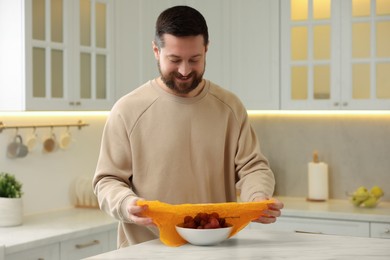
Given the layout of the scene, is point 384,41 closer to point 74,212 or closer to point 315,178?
point 315,178

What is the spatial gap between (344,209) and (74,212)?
1.62 meters

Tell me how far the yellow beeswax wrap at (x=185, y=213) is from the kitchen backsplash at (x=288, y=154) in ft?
6.80

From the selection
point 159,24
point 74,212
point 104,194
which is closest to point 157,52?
point 159,24

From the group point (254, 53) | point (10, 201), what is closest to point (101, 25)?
point (254, 53)

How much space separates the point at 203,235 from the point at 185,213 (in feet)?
0.31

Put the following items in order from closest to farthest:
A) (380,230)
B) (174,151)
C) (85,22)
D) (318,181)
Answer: (174,151) < (380,230) < (85,22) < (318,181)

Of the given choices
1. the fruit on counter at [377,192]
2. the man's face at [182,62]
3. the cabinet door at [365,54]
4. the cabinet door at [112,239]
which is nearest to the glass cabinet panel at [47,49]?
the cabinet door at [112,239]

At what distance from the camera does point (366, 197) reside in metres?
4.26

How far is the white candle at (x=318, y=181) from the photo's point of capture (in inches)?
179

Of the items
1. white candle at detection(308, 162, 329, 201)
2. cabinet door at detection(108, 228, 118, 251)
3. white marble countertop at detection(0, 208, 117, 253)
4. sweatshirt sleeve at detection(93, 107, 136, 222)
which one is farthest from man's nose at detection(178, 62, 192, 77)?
white candle at detection(308, 162, 329, 201)

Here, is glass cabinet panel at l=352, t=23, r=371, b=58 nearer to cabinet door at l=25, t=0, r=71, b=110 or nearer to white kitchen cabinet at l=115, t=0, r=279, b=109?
white kitchen cabinet at l=115, t=0, r=279, b=109

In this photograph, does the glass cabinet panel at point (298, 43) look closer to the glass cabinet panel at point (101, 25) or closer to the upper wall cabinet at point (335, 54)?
the upper wall cabinet at point (335, 54)

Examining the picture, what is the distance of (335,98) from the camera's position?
4.32m

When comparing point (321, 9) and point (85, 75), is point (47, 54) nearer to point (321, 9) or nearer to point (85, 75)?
point (85, 75)
